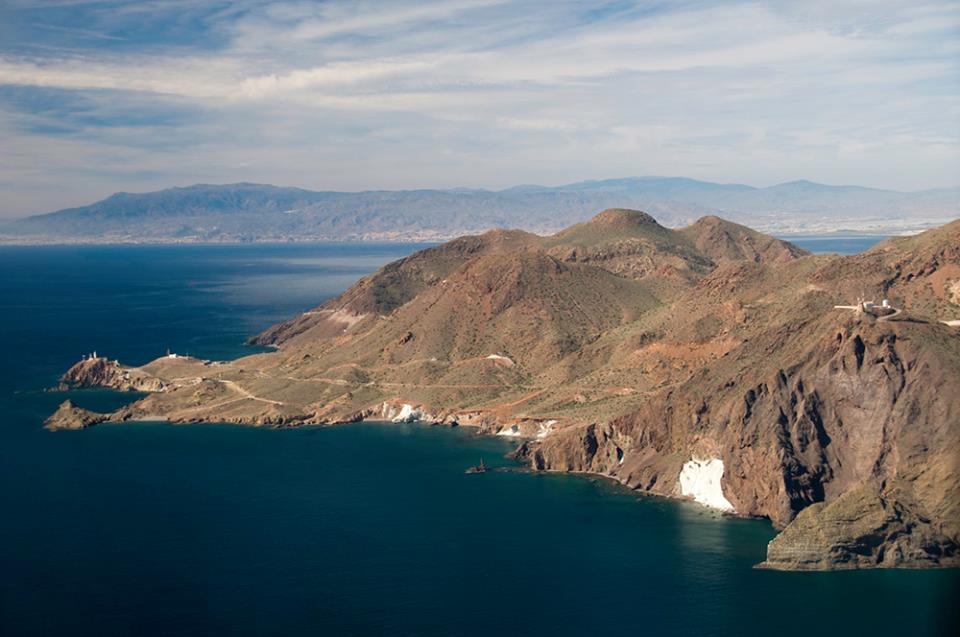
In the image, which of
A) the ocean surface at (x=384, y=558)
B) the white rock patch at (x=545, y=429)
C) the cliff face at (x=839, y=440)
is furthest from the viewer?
the white rock patch at (x=545, y=429)

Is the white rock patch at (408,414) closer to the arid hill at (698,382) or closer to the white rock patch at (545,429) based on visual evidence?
the arid hill at (698,382)

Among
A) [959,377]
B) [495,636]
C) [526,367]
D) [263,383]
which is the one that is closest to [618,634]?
[495,636]

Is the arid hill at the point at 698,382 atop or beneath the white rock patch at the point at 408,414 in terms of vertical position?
atop

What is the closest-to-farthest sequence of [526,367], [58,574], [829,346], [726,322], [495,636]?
1. [495,636]
2. [58,574]
3. [829,346]
4. [726,322]
5. [526,367]

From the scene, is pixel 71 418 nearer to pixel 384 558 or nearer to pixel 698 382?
pixel 384 558

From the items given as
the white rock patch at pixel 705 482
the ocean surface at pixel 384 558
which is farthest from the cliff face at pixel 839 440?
the ocean surface at pixel 384 558

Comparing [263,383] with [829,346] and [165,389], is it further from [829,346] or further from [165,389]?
[829,346]

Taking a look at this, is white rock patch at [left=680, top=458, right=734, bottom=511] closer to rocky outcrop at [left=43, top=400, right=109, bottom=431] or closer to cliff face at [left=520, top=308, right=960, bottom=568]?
cliff face at [left=520, top=308, right=960, bottom=568]
